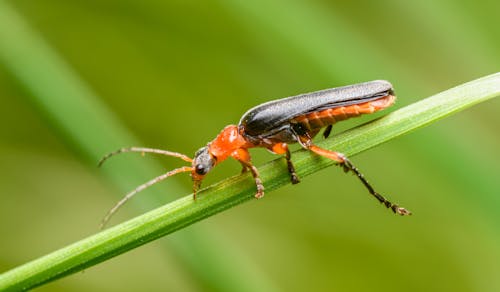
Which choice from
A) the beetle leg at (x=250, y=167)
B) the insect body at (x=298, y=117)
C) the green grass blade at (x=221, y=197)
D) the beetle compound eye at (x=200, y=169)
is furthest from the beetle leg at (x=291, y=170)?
the beetle compound eye at (x=200, y=169)

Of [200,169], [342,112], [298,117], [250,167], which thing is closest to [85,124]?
[200,169]

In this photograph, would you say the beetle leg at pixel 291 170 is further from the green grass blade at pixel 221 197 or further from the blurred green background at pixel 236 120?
the blurred green background at pixel 236 120

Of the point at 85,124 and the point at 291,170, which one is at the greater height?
the point at 85,124

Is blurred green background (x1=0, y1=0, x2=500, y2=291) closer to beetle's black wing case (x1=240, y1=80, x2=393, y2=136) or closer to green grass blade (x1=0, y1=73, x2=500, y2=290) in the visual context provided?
beetle's black wing case (x1=240, y1=80, x2=393, y2=136)

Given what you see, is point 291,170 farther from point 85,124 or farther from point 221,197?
point 85,124

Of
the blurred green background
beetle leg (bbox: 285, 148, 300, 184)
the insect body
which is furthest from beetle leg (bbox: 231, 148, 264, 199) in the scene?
the blurred green background

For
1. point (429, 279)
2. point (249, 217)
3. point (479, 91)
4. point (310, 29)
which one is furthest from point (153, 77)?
point (479, 91)

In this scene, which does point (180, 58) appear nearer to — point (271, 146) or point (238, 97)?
point (238, 97)
